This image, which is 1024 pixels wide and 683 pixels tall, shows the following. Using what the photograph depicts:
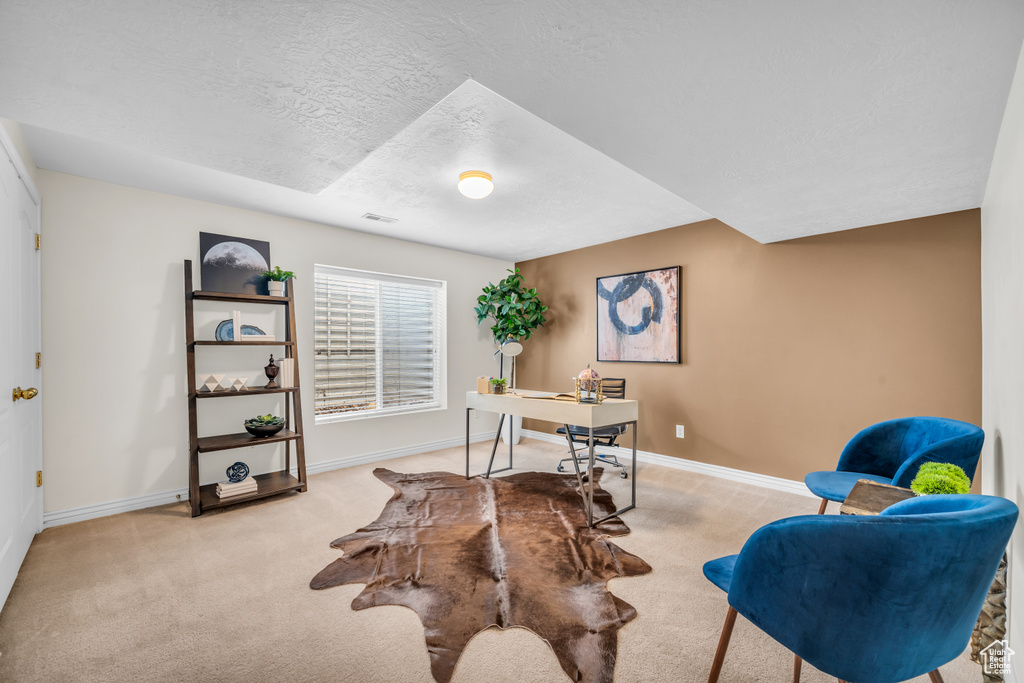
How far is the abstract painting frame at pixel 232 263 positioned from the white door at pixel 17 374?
932mm

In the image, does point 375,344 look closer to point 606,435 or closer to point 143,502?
point 143,502

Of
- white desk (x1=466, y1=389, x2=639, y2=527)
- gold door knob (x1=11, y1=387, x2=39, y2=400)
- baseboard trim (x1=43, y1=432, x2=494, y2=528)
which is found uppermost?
gold door knob (x1=11, y1=387, x2=39, y2=400)

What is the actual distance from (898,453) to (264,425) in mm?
4240

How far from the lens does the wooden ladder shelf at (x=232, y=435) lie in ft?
10.4

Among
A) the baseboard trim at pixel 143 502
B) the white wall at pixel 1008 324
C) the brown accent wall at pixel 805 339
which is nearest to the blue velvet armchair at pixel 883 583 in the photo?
the white wall at pixel 1008 324

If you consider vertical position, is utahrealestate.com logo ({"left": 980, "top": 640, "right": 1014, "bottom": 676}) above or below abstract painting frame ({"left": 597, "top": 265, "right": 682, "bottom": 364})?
below

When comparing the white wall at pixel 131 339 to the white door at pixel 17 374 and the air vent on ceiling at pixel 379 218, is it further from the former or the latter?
the air vent on ceiling at pixel 379 218

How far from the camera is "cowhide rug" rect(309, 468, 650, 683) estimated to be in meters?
1.80

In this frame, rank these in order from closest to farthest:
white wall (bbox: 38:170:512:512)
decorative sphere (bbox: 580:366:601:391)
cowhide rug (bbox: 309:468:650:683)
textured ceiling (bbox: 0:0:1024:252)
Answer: textured ceiling (bbox: 0:0:1024:252)
cowhide rug (bbox: 309:468:650:683)
white wall (bbox: 38:170:512:512)
decorative sphere (bbox: 580:366:601:391)

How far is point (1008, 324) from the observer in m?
1.72

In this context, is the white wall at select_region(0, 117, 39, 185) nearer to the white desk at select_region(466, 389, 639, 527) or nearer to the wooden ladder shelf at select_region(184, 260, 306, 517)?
the wooden ladder shelf at select_region(184, 260, 306, 517)

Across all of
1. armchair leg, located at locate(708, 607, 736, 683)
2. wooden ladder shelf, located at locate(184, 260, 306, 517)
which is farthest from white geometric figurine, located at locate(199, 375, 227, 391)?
armchair leg, located at locate(708, 607, 736, 683)

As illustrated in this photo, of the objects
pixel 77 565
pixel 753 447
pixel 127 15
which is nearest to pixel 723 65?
pixel 127 15

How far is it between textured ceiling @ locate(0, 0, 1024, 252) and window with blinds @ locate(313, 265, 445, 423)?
7.19ft
